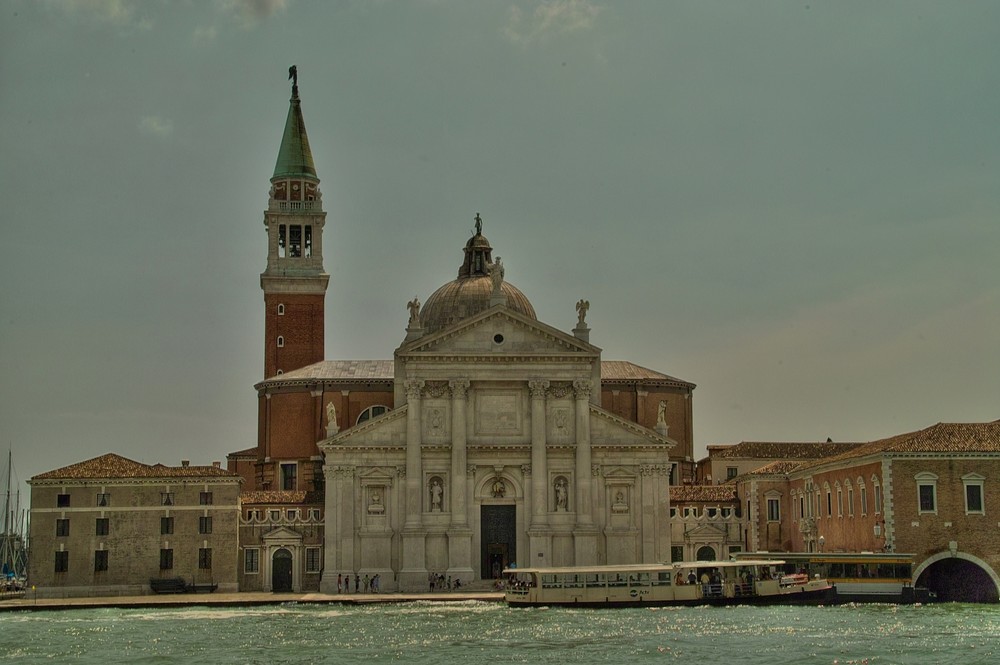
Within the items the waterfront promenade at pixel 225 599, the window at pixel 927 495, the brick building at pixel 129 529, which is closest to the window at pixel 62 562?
the brick building at pixel 129 529

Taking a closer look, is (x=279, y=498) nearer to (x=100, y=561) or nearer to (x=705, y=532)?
(x=100, y=561)

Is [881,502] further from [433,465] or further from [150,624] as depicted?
[150,624]

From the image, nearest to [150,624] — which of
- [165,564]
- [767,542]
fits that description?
[165,564]

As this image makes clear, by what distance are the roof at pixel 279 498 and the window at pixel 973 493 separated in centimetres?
2695

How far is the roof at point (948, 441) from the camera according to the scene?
183 ft

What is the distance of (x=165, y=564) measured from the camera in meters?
64.6

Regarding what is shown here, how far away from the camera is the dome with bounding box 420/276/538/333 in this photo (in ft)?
250

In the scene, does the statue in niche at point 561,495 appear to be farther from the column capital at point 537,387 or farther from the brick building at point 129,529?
the brick building at point 129,529

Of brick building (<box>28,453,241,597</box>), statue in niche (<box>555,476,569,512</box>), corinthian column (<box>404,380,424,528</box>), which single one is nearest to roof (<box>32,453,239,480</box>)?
brick building (<box>28,453,241,597</box>)

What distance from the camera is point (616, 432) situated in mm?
67562

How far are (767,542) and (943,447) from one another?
15025mm

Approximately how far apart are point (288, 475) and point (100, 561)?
40.3ft

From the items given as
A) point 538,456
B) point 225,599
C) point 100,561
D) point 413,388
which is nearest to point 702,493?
point 538,456

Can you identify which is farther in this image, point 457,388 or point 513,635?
point 457,388
